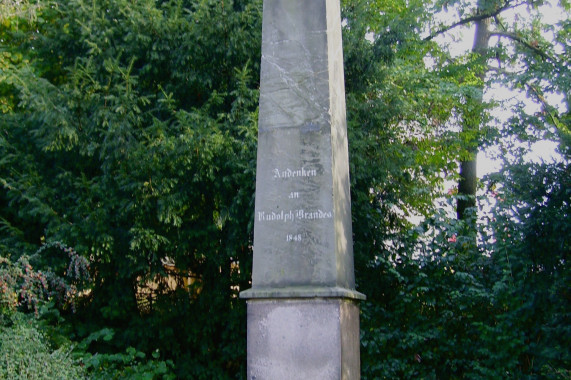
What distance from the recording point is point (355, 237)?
30.9 ft

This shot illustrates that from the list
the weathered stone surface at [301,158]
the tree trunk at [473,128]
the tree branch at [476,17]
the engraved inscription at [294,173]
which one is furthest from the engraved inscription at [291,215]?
the tree branch at [476,17]

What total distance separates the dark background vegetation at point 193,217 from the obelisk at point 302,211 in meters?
2.47

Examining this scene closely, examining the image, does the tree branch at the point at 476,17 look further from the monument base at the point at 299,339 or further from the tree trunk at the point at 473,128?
the monument base at the point at 299,339

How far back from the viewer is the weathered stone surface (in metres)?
5.36

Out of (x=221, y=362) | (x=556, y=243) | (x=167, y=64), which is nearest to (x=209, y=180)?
(x=167, y=64)

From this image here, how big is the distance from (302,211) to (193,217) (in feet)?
12.0

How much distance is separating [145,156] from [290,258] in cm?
345

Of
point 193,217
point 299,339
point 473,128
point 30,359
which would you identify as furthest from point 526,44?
point 30,359

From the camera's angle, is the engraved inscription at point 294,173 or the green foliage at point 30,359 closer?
the engraved inscription at point 294,173

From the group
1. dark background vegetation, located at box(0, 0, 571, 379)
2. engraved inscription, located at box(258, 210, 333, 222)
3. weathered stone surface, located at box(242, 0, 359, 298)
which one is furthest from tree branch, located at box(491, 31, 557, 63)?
engraved inscription, located at box(258, 210, 333, 222)

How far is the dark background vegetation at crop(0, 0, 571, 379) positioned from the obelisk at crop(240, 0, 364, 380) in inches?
97.1

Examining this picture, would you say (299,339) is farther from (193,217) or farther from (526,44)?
(526,44)

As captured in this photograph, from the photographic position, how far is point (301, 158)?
5555mm

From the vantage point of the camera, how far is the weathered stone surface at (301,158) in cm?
536
